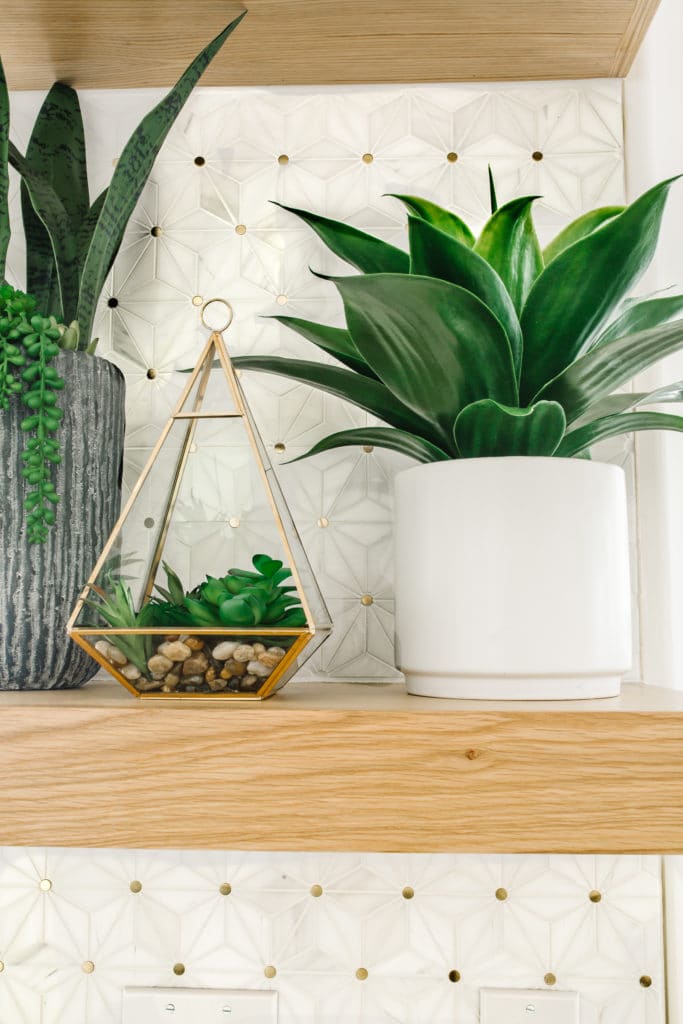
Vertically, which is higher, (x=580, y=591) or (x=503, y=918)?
(x=580, y=591)

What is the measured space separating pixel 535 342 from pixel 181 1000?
0.56 m

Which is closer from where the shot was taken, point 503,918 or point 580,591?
point 580,591

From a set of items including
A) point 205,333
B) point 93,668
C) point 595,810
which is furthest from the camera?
point 205,333

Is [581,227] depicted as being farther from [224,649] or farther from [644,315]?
[224,649]

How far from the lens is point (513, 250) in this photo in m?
0.57

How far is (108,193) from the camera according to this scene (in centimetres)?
63

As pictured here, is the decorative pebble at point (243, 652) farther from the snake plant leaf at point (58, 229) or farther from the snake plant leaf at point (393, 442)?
the snake plant leaf at point (58, 229)

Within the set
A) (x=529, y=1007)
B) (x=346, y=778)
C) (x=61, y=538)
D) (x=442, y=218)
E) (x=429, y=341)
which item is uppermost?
(x=442, y=218)

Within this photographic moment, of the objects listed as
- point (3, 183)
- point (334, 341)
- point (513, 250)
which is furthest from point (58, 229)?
point (513, 250)

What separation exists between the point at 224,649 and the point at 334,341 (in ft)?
0.74

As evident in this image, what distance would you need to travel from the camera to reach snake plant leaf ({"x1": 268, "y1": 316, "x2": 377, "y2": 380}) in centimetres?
58

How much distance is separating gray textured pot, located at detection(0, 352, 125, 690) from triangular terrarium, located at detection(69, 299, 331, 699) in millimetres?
70

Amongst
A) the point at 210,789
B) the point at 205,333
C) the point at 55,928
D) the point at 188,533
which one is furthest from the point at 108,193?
the point at 55,928

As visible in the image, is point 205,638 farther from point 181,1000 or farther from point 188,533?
point 181,1000
